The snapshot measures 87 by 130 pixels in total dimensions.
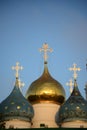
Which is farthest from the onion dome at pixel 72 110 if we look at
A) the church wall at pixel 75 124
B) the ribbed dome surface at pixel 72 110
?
the church wall at pixel 75 124

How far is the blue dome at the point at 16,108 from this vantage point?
41719mm

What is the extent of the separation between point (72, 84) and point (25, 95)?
500cm

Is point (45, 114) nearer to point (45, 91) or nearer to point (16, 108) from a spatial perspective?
point (45, 91)

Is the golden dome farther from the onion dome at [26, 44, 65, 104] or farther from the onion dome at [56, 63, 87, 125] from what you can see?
the onion dome at [56, 63, 87, 125]

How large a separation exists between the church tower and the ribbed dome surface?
76 cm

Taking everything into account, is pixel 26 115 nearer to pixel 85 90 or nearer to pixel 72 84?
pixel 72 84

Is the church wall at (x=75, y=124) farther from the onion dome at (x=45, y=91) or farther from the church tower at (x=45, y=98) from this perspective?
the onion dome at (x=45, y=91)

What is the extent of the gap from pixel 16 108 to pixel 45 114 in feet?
8.39

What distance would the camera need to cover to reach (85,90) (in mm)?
56000

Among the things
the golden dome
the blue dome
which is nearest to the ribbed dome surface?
the golden dome

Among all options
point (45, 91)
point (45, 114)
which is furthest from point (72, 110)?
point (45, 91)

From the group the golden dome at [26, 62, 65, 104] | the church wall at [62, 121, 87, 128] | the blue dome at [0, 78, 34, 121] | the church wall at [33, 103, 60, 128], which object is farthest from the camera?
the golden dome at [26, 62, 65, 104]

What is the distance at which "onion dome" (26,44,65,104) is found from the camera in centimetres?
4422

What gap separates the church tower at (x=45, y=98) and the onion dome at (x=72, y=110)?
695mm
